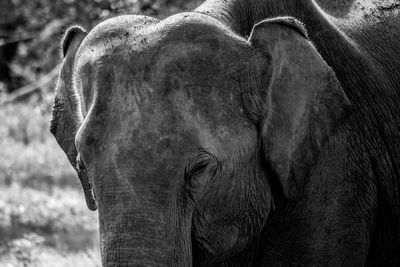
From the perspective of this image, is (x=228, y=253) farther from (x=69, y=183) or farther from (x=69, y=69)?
(x=69, y=183)

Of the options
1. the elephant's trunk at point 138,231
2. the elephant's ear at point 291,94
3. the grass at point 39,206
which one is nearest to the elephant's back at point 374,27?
the elephant's ear at point 291,94

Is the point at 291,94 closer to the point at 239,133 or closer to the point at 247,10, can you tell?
the point at 239,133

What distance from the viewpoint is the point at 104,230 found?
3961 mm

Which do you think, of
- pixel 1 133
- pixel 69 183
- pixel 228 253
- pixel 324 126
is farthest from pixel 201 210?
pixel 1 133

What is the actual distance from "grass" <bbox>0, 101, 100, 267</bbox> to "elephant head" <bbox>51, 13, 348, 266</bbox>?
302cm

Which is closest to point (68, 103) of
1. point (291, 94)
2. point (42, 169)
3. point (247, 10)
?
point (247, 10)

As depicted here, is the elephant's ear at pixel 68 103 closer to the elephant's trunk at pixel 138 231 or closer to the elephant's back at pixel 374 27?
the elephant's trunk at pixel 138 231

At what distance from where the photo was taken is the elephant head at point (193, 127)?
4.00 m

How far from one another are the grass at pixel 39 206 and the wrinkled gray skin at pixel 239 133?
2.79 m

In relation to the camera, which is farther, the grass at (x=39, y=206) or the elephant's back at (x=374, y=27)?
the grass at (x=39, y=206)

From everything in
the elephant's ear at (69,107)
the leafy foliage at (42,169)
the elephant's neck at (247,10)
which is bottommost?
the leafy foliage at (42,169)

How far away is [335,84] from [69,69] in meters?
1.21

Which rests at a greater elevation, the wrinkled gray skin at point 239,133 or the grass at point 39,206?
the wrinkled gray skin at point 239,133

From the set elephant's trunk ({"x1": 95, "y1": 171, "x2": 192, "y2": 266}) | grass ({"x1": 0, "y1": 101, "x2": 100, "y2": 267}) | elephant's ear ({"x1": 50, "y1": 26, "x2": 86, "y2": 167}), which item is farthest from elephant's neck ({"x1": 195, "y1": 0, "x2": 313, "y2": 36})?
grass ({"x1": 0, "y1": 101, "x2": 100, "y2": 267})
